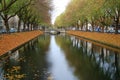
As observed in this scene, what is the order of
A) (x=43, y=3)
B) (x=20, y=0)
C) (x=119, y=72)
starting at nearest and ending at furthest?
(x=119, y=72) → (x=43, y=3) → (x=20, y=0)

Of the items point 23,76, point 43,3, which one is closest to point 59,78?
point 23,76

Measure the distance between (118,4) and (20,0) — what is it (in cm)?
1533

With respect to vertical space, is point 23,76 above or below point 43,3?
below

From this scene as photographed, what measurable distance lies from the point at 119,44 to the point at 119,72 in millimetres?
17945

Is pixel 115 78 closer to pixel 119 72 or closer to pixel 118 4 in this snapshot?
pixel 119 72

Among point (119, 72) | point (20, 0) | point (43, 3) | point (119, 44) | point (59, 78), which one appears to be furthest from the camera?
point (20, 0)

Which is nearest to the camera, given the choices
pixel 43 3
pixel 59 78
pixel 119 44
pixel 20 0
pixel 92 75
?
pixel 59 78

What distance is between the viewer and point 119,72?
16172 millimetres

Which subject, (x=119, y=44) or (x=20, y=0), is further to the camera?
(x=20, y=0)

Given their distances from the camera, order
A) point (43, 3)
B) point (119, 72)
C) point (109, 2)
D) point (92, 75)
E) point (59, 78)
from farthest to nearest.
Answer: point (43, 3)
point (109, 2)
point (119, 72)
point (92, 75)
point (59, 78)

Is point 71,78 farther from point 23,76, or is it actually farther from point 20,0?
point 20,0

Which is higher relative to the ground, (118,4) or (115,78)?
(118,4)

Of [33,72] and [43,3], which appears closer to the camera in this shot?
[33,72]

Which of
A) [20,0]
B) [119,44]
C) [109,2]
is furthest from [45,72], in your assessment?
[20,0]
